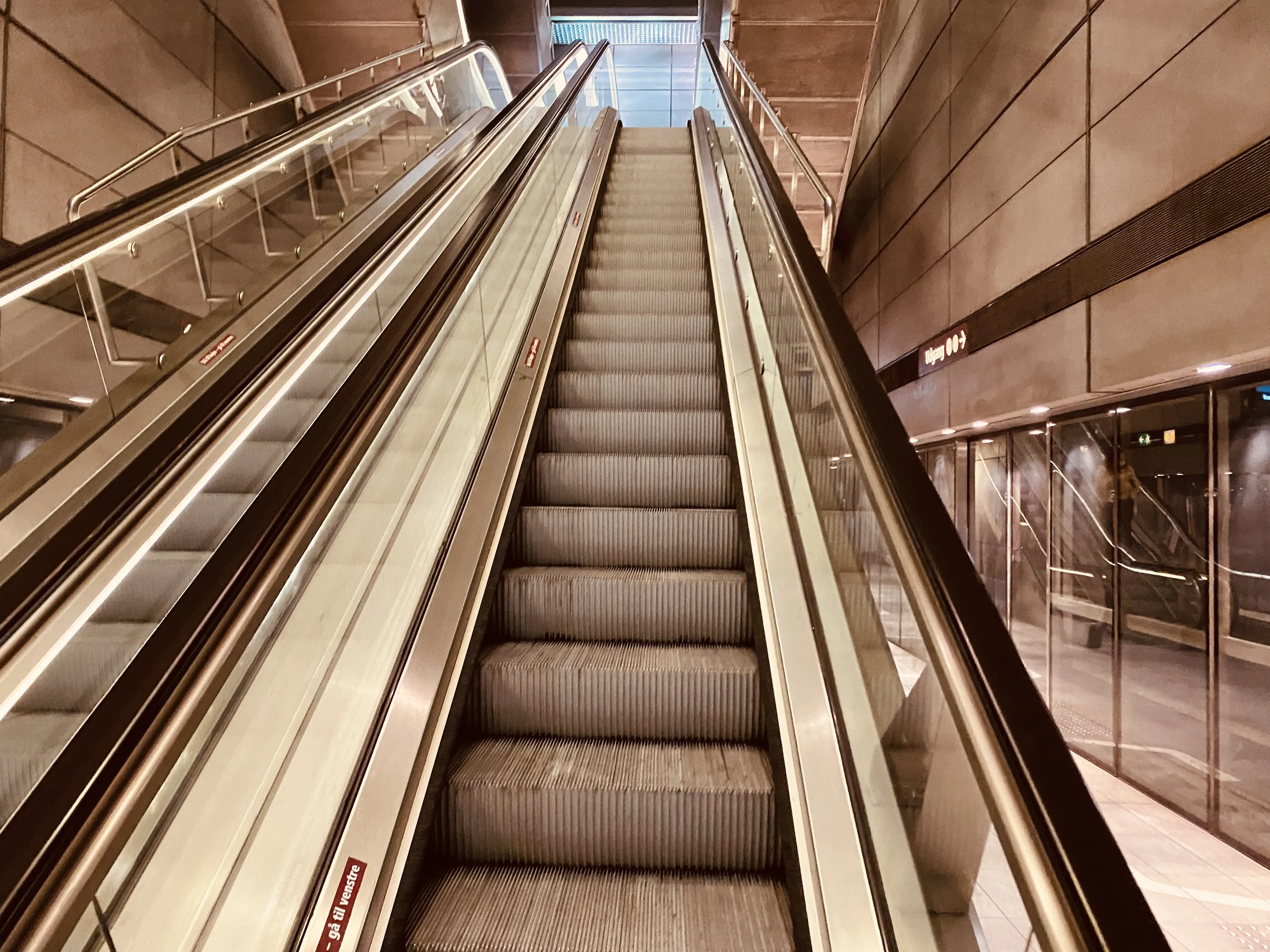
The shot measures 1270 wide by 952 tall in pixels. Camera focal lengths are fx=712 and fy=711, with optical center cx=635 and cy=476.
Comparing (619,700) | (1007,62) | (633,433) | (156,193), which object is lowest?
(619,700)

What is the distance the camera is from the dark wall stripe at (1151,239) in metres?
2.79

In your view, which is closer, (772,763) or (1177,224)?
(772,763)

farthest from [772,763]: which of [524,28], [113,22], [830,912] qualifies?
[524,28]

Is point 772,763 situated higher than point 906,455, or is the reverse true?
point 906,455

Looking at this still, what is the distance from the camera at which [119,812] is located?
0.92m

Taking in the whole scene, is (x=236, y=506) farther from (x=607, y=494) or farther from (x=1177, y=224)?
(x=1177, y=224)

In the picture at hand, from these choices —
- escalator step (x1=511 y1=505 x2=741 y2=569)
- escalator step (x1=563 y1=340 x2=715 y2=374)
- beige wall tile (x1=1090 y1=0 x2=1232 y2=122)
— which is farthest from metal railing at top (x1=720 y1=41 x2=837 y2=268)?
escalator step (x1=511 y1=505 x2=741 y2=569)

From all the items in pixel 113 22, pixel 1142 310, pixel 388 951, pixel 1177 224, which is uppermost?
pixel 113 22

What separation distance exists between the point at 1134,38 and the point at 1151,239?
3.52ft

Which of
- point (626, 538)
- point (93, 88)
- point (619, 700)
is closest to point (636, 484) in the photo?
point (626, 538)

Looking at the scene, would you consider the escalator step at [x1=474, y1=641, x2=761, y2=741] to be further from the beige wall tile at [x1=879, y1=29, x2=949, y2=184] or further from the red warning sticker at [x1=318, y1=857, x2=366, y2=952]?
the beige wall tile at [x1=879, y1=29, x2=949, y2=184]

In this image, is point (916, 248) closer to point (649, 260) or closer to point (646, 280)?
point (649, 260)

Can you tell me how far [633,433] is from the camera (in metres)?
3.20

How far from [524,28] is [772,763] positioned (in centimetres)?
1218
